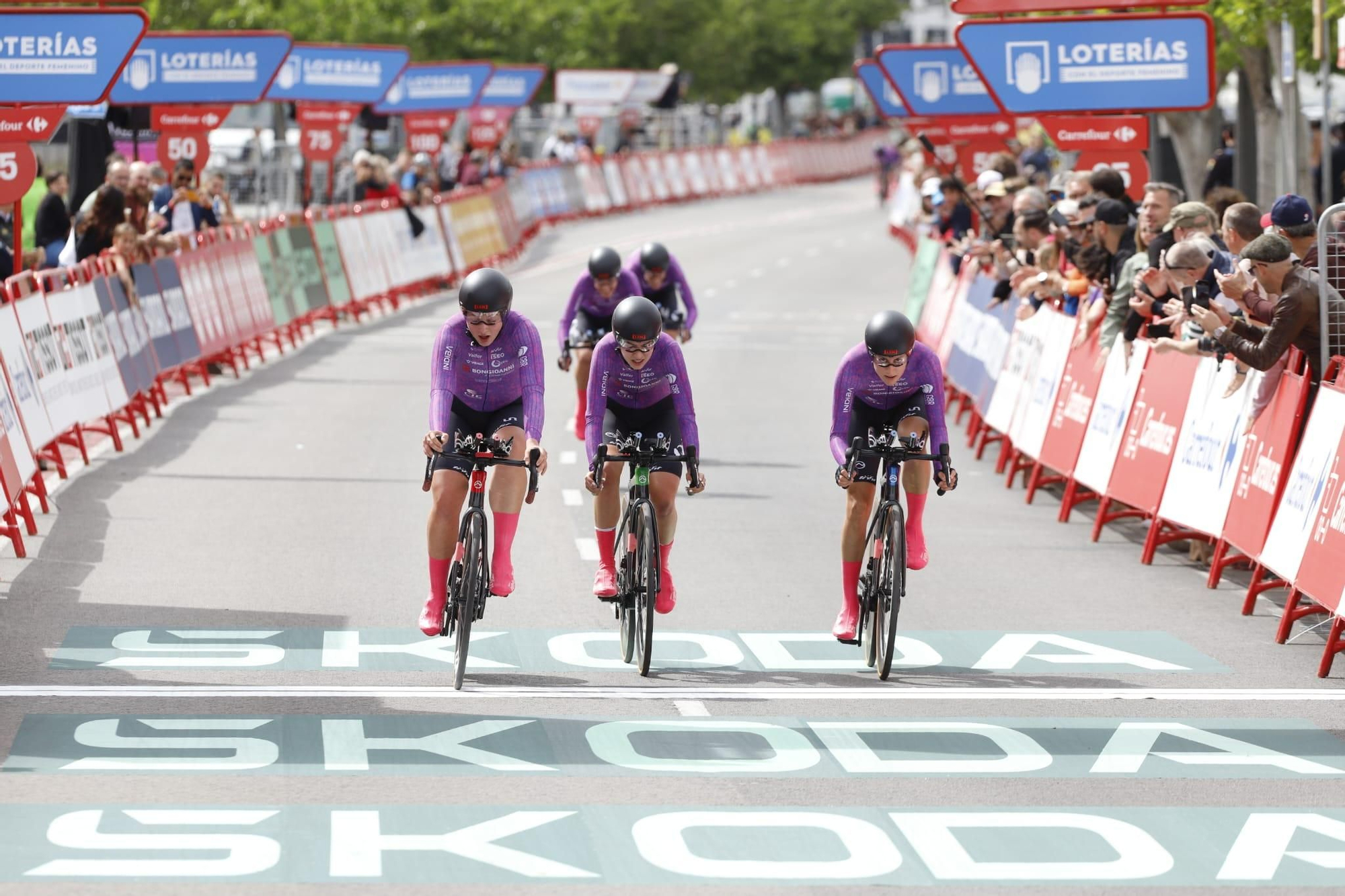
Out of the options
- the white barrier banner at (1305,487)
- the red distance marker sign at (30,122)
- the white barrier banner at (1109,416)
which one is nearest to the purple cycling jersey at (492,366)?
the white barrier banner at (1305,487)

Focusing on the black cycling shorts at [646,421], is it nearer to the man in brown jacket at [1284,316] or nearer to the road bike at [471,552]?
the road bike at [471,552]

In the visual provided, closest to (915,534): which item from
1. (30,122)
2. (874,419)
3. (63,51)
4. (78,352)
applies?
(874,419)

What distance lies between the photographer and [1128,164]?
845 inches

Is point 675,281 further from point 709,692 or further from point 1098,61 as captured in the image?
point 709,692

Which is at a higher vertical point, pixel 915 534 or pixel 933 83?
pixel 933 83

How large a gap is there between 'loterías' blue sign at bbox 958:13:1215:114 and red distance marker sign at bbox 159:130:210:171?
12.2 m

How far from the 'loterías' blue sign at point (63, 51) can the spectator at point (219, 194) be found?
600cm

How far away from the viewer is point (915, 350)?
11164 millimetres

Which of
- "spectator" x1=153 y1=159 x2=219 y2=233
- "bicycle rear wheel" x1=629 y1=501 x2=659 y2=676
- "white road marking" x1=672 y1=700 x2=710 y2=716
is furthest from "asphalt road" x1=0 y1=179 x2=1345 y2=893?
"spectator" x1=153 y1=159 x2=219 y2=233

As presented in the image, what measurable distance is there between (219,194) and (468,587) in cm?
1827

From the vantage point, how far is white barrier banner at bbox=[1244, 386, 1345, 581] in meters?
11.8

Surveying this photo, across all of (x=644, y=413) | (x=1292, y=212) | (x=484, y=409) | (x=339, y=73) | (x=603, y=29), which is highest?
(x=603, y=29)

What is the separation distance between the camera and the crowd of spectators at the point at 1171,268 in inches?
494

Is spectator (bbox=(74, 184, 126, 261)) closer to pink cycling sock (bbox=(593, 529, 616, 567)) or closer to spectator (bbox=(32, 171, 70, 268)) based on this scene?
spectator (bbox=(32, 171, 70, 268))
